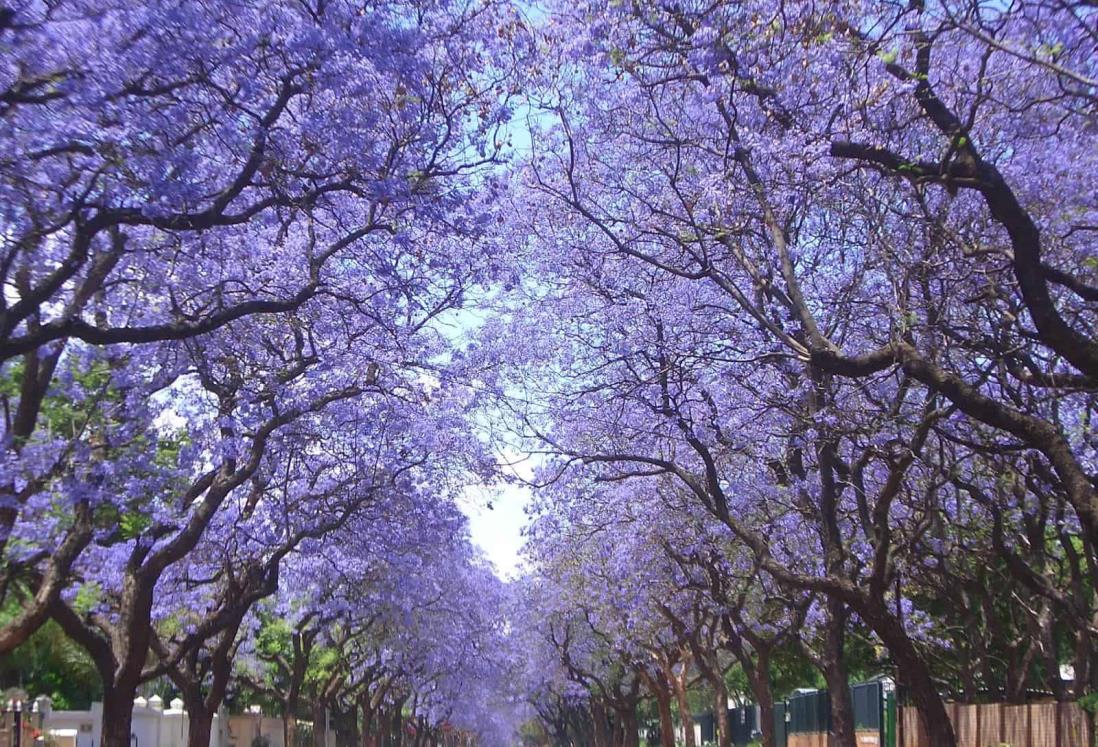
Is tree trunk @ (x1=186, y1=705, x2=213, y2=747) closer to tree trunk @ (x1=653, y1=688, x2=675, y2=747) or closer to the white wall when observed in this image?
the white wall

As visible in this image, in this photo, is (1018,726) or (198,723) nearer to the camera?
(1018,726)

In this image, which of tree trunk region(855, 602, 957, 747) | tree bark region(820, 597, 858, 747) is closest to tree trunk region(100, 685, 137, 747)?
tree bark region(820, 597, 858, 747)

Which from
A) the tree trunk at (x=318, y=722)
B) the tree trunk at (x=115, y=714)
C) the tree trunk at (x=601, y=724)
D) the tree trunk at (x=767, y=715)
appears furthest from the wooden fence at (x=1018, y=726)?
the tree trunk at (x=601, y=724)

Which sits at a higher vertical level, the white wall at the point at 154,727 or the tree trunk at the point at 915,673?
the tree trunk at the point at 915,673

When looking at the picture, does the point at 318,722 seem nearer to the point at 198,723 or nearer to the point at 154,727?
the point at 154,727

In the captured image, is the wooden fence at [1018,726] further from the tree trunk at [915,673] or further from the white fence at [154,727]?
the white fence at [154,727]

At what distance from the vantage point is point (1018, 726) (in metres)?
19.3

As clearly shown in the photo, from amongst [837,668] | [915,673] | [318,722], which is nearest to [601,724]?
[318,722]

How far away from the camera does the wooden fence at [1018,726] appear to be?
17359 mm

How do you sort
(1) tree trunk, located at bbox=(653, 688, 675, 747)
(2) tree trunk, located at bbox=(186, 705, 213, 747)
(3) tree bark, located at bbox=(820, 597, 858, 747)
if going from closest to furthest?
(3) tree bark, located at bbox=(820, 597, 858, 747)
(2) tree trunk, located at bbox=(186, 705, 213, 747)
(1) tree trunk, located at bbox=(653, 688, 675, 747)

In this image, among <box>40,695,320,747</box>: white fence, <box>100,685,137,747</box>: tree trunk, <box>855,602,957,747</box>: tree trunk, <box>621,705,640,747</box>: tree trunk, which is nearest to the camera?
<box>855,602,957,747</box>: tree trunk

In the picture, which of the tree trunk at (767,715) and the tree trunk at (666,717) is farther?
the tree trunk at (666,717)

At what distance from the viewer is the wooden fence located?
1736 centimetres

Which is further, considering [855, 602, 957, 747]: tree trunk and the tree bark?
the tree bark
